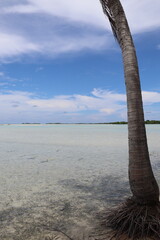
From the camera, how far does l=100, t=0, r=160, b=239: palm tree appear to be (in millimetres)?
3328

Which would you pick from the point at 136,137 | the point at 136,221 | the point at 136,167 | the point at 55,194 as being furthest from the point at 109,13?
the point at 55,194

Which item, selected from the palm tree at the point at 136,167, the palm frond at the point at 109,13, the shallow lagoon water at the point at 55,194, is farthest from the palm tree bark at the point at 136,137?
the shallow lagoon water at the point at 55,194

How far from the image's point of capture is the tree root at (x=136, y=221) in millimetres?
3305

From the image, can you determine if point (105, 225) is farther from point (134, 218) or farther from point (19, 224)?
point (19, 224)

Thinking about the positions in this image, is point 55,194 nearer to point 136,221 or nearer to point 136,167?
point 136,221

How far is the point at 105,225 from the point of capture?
3764 mm

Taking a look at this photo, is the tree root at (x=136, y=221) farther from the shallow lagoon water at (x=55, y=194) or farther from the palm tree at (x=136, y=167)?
the shallow lagoon water at (x=55, y=194)

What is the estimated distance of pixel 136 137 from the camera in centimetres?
333

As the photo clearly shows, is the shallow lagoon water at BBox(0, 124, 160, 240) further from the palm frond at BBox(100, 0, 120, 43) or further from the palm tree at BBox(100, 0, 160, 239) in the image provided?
the palm frond at BBox(100, 0, 120, 43)

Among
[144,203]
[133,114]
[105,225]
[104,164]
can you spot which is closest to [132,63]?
[133,114]

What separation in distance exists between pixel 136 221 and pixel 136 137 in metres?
1.21

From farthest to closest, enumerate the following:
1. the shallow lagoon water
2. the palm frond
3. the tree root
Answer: the shallow lagoon water
the palm frond
the tree root

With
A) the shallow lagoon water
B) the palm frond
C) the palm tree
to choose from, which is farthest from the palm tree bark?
the shallow lagoon water

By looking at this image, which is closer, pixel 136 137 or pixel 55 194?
pixel 136 137
